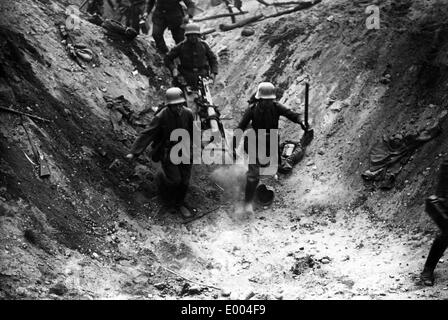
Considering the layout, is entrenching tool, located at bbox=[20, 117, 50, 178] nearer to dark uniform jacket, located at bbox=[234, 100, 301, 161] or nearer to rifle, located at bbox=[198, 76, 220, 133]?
dark uniform jacket, located at bbox=[234, 100, 301, 161]

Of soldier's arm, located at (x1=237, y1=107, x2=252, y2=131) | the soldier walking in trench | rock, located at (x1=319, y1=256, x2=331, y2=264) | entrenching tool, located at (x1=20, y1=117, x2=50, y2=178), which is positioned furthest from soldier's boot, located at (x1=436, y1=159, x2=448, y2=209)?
the soldier walking in trench

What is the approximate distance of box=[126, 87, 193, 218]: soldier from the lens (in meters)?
7.86

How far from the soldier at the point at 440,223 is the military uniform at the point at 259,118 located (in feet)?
10.1

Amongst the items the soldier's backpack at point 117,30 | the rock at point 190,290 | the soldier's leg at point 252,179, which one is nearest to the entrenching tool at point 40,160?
the rock at point 190,290

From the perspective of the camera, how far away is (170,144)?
799 cm

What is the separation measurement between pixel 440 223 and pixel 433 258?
447 millimetres

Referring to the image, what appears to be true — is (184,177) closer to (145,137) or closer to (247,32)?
(145,137)

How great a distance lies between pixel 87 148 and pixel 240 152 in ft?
9.87

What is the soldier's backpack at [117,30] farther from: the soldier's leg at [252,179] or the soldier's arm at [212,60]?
the soldier's leg at [252,179]

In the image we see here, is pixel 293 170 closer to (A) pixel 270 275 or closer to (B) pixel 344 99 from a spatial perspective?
(B) pixel 344 99

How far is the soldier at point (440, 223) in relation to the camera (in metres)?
5.84

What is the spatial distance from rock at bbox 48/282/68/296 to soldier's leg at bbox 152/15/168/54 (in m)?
6.78

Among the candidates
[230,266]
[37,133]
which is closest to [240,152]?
[230,266]

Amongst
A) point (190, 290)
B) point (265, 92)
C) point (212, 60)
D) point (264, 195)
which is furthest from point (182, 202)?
point (212, 60)
